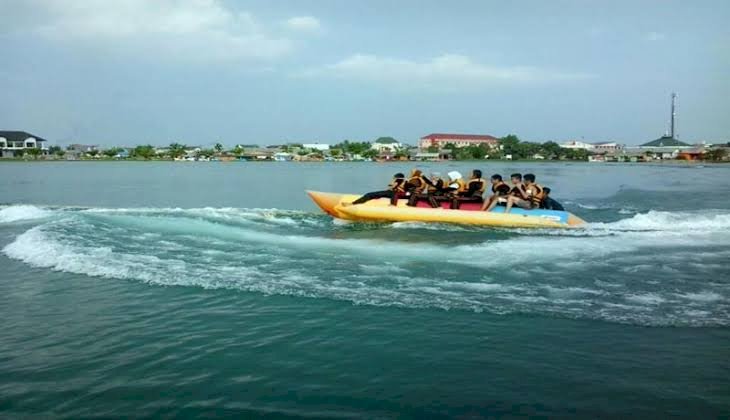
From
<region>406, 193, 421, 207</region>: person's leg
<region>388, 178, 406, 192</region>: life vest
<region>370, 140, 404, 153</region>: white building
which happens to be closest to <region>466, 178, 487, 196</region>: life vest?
<region>406, 193, 421, 207</region>: person's leg

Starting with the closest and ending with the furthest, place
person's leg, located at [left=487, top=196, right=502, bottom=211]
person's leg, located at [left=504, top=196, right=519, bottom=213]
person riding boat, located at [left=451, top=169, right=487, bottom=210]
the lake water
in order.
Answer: the lake water < person's leg, located at [left=504, top=196, right=519, bottom=213] < person's leg, located at [left=487, top=196, right=502, bottom=211] < person riding boat, located at [left=451, top=169, right=487, bottom=210]

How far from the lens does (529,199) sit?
1082 centimetres

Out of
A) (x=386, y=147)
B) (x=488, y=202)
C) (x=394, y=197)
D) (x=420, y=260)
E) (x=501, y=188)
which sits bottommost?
(x=420, y=260)

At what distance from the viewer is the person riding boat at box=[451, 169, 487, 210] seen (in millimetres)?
11070

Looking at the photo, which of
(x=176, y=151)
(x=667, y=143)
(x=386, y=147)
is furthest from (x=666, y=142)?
(x=176, y=151)

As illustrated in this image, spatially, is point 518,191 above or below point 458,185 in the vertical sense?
below

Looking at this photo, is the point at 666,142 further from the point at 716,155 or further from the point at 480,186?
the point at 480,186

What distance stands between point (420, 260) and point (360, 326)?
9.19 feet

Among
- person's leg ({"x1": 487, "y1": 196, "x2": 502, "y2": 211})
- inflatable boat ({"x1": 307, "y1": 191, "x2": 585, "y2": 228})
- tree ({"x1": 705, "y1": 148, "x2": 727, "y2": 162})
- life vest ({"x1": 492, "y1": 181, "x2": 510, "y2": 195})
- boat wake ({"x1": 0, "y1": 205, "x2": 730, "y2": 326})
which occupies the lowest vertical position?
boat wake ({"x1": 0, "y1": 205, "x2": 730, "y2": 326})

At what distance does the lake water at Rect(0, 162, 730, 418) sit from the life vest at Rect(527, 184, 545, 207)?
2150 millimetres

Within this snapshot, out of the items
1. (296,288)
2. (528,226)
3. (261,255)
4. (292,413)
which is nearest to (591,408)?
(292,413)

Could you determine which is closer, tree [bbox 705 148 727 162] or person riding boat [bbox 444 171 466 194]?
person riding boat [bbox 444 171 466 194]

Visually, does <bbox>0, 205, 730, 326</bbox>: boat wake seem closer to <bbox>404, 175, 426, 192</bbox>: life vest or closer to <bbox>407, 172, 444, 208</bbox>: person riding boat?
<bbox>407, 172, 444, 208</bbox>: person riding boat

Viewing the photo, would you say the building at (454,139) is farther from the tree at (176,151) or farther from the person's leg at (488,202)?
the person's leg at (488,202)
